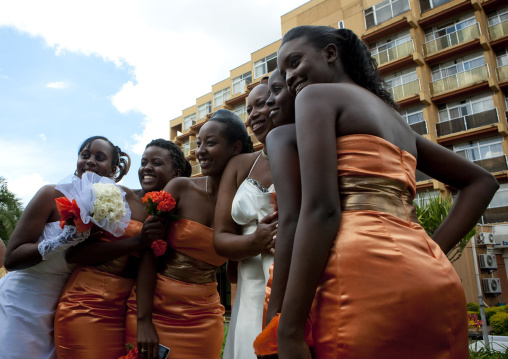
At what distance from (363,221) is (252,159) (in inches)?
50.9

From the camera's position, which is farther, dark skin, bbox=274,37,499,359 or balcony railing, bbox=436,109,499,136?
balcony railing, bbox=436,109,499,136

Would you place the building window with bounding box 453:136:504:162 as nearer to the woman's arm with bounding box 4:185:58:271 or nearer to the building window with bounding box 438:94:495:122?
the building window with bounding box 438:94:495:122

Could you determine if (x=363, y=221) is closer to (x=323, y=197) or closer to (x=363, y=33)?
(x=323, y=197)

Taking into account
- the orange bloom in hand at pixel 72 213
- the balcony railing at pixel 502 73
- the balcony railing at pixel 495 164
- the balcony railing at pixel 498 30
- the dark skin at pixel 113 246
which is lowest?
the dark skin at pixel 113 246

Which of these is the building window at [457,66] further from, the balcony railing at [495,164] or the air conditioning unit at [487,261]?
the air conditioning unit at [487,261]

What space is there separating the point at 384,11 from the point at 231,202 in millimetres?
26850

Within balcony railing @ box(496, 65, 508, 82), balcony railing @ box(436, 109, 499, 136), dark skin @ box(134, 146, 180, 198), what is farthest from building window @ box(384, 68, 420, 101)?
dark skin @ box(134, 146, 180, 198)

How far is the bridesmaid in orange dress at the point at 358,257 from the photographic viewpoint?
45.3 inches

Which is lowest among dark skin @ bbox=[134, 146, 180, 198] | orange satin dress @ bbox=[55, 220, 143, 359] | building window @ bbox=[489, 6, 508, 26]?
orange satin dress @ bbox=[55, 220, 143, 359]

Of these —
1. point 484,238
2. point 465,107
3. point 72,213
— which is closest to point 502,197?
point 484,238

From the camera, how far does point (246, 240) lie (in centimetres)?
204

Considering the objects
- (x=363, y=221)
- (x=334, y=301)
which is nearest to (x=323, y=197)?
(x=363, y=221)

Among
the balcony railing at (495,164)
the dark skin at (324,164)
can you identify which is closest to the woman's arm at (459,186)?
the dark skin at (324,164)

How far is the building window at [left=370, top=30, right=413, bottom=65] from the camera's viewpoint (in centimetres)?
2409
